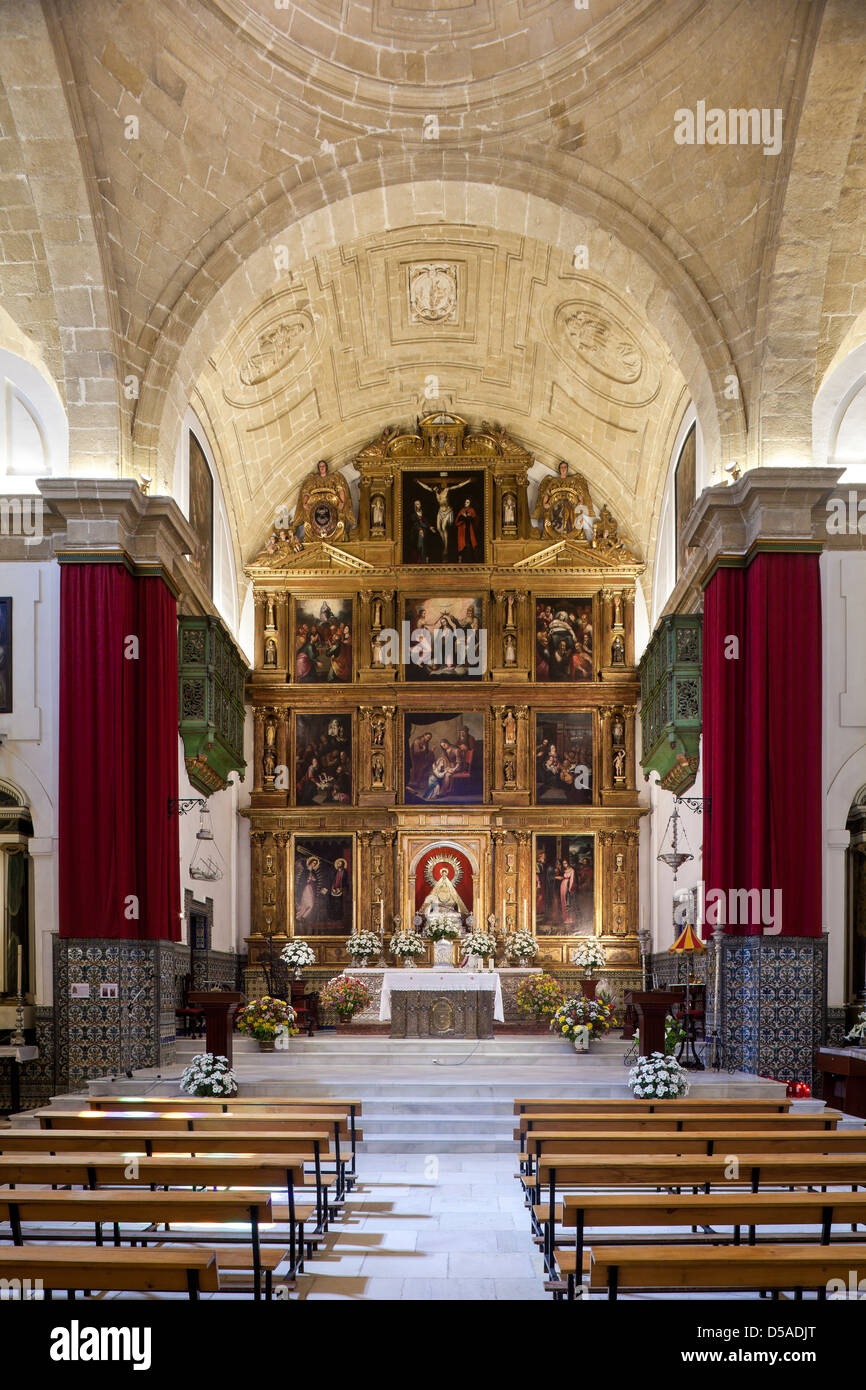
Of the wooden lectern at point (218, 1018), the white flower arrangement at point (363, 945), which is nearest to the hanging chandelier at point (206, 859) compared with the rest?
the white flower arrangement at point (363, 945)

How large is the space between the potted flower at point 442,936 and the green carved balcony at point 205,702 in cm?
404

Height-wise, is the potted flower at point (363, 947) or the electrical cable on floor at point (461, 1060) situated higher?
the potted flower at point (363, 947)

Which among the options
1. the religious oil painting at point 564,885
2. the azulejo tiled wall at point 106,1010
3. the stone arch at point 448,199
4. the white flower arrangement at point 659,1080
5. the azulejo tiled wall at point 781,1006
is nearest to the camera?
the white flower arrangement at point 659,1080

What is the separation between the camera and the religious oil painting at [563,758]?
2509cm

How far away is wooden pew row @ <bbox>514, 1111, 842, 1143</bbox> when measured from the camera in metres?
9.09

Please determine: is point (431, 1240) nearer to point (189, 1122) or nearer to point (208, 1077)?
point (189, 1122)

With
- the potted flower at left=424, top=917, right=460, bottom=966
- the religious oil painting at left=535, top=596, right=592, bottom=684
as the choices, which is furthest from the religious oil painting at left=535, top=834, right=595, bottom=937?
the religious oil painting at left=535, top=596, right=592, bottom=684

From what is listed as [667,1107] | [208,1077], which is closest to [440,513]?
[208,1077]

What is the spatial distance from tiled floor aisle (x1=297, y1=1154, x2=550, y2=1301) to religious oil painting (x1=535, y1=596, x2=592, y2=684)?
1429 cm

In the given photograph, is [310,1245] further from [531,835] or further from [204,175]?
[531,835]

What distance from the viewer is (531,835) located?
2478cm

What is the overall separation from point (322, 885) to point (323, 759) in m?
2.25

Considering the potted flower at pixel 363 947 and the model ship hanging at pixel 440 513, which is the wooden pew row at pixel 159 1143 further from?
the model ship hanging at pixel 440 513
